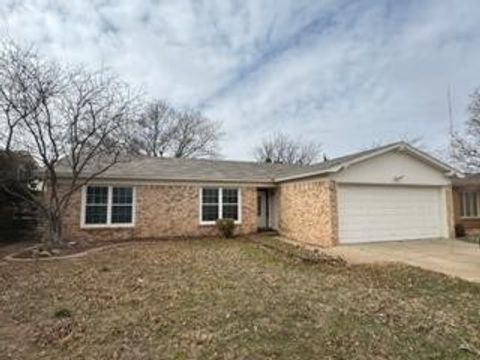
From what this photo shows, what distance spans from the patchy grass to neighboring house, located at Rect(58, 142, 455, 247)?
4.43 m

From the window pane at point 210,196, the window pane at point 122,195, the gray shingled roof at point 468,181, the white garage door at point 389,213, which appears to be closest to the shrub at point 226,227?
the window pane at point 210,196

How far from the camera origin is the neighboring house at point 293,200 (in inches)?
536

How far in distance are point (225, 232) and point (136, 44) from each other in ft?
29.1

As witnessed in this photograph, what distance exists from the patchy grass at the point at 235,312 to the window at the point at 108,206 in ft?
18.2

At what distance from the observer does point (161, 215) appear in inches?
635

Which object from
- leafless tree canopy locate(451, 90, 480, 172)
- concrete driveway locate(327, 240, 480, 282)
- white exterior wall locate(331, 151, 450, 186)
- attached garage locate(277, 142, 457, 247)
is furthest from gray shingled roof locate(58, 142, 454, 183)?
leafless tree canopy locate(451, 90, 480, 172)

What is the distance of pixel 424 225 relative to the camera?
48.6 ft

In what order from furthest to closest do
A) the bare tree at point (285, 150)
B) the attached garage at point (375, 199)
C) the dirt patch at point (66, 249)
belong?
the bare tree at point (285, 150)
the attached garage at point (375, 199)
the dirt patch at point (66, 249)

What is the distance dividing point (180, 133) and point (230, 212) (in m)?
23.4

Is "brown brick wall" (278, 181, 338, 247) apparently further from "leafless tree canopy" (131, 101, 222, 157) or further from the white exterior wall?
"leafless tree canopy" (131, 101, 222, 157)

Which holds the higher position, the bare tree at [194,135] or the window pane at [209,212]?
the bare tree at [194,135]

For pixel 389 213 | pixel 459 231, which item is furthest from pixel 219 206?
pixel 459 231

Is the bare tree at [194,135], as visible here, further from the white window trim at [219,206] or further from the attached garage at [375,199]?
the attached garage at [375,199]

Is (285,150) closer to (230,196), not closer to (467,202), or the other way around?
(467,202)
